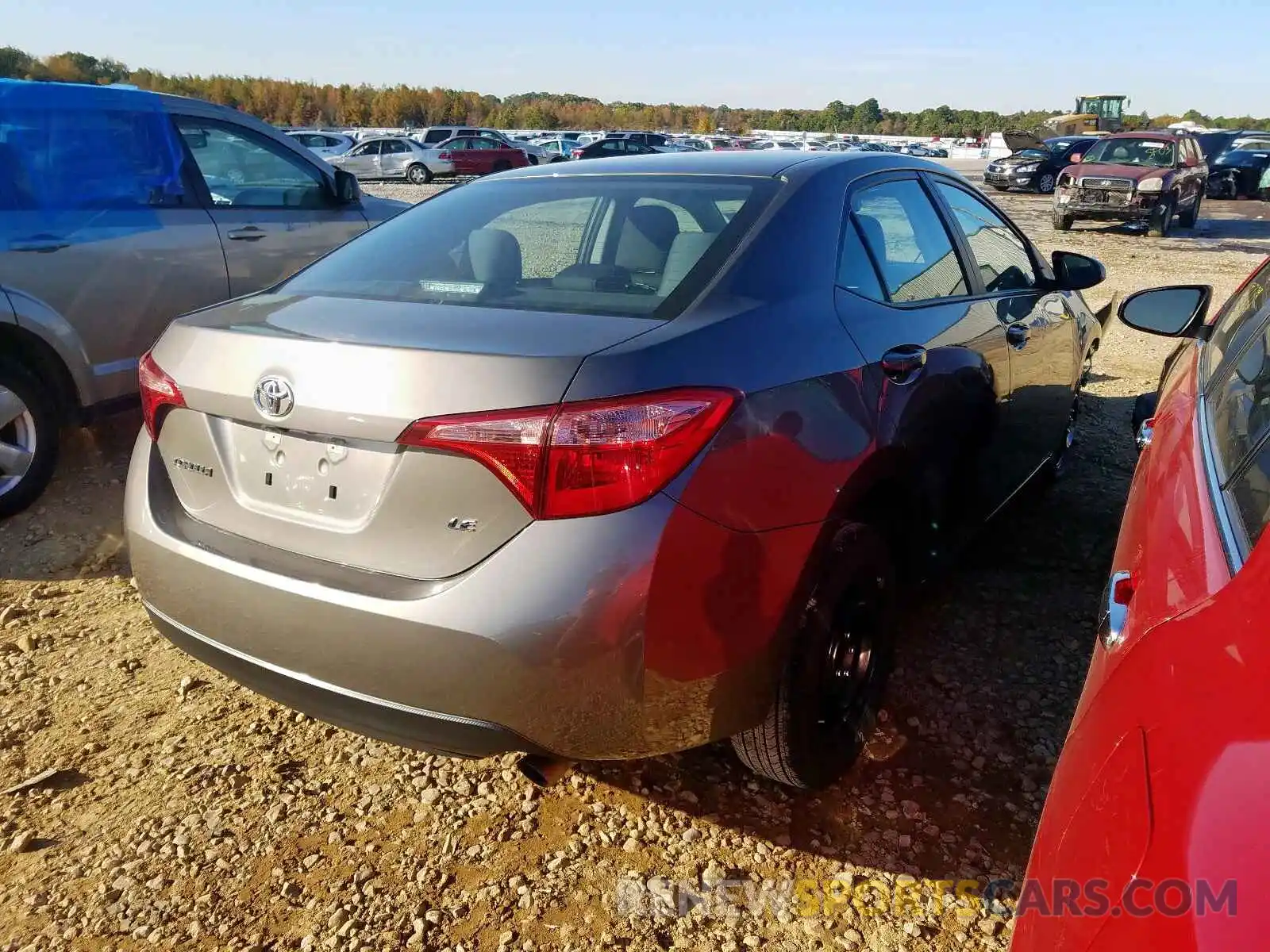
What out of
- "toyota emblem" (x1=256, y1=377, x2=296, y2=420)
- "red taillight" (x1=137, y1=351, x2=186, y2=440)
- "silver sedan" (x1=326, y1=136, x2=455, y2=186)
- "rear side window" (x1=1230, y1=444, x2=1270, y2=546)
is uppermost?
"silver sedan" (x1=326, y1=136, x2=455, y2=186)

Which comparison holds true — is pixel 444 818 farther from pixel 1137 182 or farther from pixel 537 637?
pixel 1137 182

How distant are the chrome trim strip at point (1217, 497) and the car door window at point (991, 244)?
138cm

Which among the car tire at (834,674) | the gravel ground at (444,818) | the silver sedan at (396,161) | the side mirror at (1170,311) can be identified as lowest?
the gravel ground at (444,818)

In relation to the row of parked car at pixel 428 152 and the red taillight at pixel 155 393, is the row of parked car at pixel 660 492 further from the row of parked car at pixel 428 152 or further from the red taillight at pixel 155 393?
the row of parked car at pixel 428 152

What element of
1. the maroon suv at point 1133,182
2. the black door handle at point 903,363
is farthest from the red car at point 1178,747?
the maroon suv at point 1133,182

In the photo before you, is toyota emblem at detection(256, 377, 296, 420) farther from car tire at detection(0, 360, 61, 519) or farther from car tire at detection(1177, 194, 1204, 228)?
car tire at detection(1177, 194, 1204, 228)

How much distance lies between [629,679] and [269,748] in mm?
1438

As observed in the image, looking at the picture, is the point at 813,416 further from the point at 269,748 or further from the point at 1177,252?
the point at 1177,252

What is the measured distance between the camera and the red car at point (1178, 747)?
33.8 inches

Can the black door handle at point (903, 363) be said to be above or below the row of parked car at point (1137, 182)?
below

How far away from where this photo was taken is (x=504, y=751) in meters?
1.89

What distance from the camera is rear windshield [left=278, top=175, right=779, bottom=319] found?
2189mm

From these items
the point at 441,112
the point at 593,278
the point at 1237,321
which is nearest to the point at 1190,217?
the point at 1237,321

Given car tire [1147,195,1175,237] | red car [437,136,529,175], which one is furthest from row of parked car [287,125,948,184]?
car tire [1147,195,1175,237]
